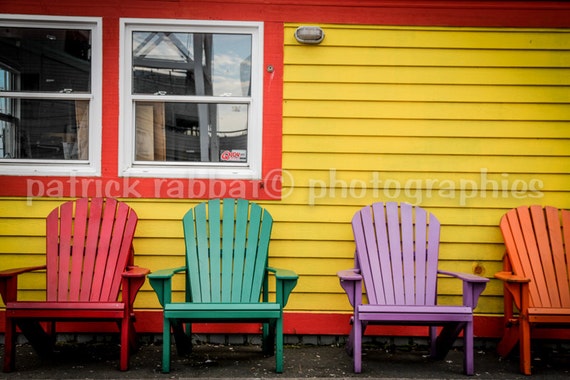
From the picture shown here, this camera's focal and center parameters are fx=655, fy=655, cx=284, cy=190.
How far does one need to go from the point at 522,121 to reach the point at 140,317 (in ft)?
10.2

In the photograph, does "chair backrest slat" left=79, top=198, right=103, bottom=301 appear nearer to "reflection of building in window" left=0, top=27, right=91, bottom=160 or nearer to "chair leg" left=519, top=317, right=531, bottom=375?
"reflection of building in window" left=0, top=27, right=91, bottom=160

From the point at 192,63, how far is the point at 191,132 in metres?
0.50

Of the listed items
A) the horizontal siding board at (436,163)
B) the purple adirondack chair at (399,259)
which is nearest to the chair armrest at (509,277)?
the purple adirondack chair at (399,259)

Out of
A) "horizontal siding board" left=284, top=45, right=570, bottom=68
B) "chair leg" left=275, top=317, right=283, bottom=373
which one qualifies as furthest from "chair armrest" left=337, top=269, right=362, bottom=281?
"horizontal siding board" left=284, top=45, right=570, bottom=68

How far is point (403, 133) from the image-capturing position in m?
4.76

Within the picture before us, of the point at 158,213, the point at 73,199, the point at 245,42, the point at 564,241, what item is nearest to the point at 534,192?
the point at 564,241

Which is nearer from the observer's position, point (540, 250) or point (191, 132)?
point (540, 250)

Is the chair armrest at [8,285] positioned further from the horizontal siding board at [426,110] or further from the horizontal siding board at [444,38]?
the horizontal siding board at [444,38]

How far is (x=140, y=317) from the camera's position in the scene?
473 centimetres

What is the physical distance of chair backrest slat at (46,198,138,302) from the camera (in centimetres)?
442

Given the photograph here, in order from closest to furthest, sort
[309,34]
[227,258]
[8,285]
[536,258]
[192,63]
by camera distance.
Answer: [8,285] → [227,258] → [536,258] → [309,34] → [192,63]

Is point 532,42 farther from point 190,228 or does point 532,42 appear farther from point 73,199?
point 73,199

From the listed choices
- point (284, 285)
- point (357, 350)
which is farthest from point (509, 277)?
point (284, 285)

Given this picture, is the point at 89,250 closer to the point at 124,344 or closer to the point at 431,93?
the point at 124,344
